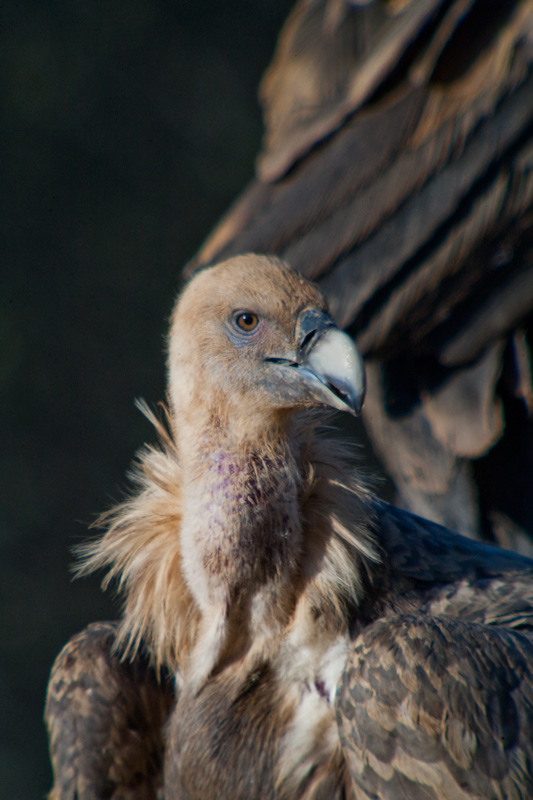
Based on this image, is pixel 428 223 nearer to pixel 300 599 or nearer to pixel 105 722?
pixel 300 599

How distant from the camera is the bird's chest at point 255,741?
4.79 ft

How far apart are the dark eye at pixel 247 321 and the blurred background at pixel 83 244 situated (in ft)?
5.49

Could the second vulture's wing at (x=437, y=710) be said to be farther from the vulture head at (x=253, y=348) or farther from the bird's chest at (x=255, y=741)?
the vulture head at (x=253, y=348)

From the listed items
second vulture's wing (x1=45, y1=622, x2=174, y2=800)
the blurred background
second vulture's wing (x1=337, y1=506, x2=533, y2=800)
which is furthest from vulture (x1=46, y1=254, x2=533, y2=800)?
the blurred background

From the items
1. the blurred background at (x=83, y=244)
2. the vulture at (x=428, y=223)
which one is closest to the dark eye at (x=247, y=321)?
the vulture at (x=428, y=223)

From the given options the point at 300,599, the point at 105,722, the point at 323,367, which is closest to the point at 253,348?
the point at 323,367

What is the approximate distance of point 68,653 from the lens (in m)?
1.92

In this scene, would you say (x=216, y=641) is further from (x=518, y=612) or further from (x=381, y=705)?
(x=518, y=612)

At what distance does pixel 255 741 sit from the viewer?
1.51 metres

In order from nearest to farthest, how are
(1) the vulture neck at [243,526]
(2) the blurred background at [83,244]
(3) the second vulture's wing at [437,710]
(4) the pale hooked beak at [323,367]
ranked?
1. (3) the second vulture's wing at [437,710]
2. (4) the pale hooked beak at [323,367]
3. (1) the vulture neck at [243,526]
4. (2) the blurred background at [83,244]

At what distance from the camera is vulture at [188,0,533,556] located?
2.22m

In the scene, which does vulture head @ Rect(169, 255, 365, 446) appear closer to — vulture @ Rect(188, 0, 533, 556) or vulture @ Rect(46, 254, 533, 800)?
vulture @ Rect(46, 254, 533, 800)

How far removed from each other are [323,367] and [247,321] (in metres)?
0.21

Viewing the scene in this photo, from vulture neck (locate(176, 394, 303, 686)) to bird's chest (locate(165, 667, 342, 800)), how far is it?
0.24 feet
